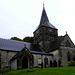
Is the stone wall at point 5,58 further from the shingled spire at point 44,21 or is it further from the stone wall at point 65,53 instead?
the shingled spire at point 44,21

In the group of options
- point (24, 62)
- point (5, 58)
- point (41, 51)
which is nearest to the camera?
point (24, 62)

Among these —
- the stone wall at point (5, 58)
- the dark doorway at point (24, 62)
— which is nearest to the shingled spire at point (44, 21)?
the stone wall at point (5, 58)

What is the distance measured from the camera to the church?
27438mm

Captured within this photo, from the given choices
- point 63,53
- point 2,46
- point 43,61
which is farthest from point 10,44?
point 63,53

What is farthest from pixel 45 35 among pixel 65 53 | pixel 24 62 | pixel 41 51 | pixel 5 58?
pixel 5 58

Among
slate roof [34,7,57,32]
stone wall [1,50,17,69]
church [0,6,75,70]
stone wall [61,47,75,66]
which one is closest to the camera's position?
church [0,6,75,70]

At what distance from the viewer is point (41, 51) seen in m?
35.3

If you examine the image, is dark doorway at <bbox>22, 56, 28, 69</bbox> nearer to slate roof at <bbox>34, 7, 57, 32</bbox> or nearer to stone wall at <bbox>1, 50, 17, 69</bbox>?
stone wall at <bbox>1, 50, 17, 69</bbox>

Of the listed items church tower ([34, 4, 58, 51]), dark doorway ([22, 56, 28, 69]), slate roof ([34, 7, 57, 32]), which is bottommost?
dark doorway ([22, 56, 28, 69])

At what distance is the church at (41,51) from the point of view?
27438 millimetres

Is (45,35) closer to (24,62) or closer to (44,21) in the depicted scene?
(44,21)

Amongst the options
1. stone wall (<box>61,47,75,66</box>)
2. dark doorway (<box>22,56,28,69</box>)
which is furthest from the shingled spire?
dark doorway (<box>22,56,28,69</box>)

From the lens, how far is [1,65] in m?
27.3

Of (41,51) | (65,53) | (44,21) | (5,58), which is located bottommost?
(5,58)
